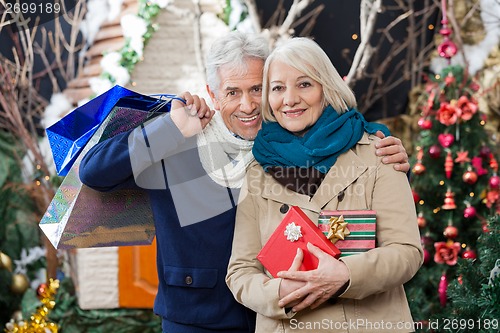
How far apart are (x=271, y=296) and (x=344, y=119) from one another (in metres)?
0.60

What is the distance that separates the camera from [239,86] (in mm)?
2656

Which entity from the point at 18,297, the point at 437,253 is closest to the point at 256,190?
the point at 437,253

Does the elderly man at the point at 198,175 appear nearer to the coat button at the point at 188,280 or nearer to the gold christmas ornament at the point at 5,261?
the coat button at the point at 188,280

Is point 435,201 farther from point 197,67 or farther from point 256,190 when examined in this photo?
Answer: point 256,190

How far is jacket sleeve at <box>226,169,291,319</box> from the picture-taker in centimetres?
222

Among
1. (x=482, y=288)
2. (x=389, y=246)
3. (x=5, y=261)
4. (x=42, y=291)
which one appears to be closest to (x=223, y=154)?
(x=389, y=246)

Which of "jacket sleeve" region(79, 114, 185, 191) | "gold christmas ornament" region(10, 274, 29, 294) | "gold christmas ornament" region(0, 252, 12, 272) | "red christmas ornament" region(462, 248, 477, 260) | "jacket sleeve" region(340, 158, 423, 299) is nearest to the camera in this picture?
"jacket sleeve" region(340, 158, 423, 299)

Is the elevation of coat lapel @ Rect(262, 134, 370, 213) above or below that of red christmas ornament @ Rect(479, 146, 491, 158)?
above

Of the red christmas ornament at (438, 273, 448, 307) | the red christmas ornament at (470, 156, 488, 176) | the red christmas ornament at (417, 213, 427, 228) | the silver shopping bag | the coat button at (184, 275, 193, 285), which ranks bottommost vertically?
the red christmas ornament at (438, 273, 448, 307)

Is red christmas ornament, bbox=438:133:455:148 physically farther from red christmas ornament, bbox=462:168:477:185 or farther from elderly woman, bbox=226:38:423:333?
elderly woman, bbox=226:38:423:333

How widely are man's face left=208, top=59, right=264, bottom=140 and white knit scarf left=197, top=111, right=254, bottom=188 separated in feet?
0.13

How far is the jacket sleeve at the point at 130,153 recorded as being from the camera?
2.54 meters

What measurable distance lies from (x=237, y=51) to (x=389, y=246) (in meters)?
0.93

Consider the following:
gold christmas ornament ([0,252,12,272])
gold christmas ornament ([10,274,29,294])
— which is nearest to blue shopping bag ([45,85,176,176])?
gold christmas ornament ([0,252,12,272])
